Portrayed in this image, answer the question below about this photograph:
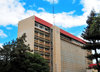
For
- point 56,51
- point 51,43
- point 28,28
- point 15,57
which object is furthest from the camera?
point 51,43

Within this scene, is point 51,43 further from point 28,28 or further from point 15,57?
point 15,57

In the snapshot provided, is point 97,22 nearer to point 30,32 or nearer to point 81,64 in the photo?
point 30,32

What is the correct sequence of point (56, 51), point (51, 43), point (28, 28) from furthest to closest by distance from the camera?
1. point (51, 43)
2. point (56, 51)
3. point (28, 28)

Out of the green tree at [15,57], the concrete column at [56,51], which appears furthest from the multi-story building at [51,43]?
the green tree at [15,57]

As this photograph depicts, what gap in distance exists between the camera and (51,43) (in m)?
43.8

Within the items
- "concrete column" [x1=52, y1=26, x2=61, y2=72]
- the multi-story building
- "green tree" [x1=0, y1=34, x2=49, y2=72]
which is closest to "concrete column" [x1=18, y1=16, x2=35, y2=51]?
the multi-story building

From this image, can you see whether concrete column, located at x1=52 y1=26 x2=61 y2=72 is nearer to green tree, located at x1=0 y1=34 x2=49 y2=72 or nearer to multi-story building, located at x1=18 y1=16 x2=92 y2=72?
multi-story building, located at x1=18 y1=16 x2=92 y2=72

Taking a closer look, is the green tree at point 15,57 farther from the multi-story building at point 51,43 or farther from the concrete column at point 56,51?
the concrete column at point 56,51

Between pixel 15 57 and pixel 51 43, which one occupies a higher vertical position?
pixel 51 43

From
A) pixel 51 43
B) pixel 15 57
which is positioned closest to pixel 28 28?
pixel 51 43

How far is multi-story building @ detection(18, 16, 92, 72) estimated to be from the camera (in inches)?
1512

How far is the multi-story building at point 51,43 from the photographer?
38.4 meters

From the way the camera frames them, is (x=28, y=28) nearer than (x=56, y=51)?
Yes

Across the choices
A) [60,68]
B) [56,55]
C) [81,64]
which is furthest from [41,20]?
[81,64]
